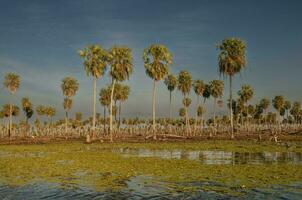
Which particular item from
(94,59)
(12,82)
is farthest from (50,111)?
(94,59)

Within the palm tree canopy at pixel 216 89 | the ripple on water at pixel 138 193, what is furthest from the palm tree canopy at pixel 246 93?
the ripple on water at pixel 138 193

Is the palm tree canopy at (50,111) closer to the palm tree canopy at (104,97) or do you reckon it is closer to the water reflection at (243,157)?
the palm tree canopy at (104,97)

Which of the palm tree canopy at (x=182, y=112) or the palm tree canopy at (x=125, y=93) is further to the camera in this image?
the palm tree canopy at (x=182, y=112)

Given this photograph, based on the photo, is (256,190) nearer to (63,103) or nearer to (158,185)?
(158,185)

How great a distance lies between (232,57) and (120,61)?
23.0m

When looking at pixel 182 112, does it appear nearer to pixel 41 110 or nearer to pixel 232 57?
pixel 41 110

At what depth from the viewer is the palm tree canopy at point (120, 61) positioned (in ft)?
258

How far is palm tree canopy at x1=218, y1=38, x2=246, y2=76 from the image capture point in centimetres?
7481

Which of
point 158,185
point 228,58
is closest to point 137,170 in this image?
A: point 158,185

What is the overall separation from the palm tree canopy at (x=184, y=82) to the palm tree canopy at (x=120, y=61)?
116ft

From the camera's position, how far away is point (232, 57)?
7525 cm

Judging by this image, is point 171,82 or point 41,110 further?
point 41,110

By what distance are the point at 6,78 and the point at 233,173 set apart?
3659 inches

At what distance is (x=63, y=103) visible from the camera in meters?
134
